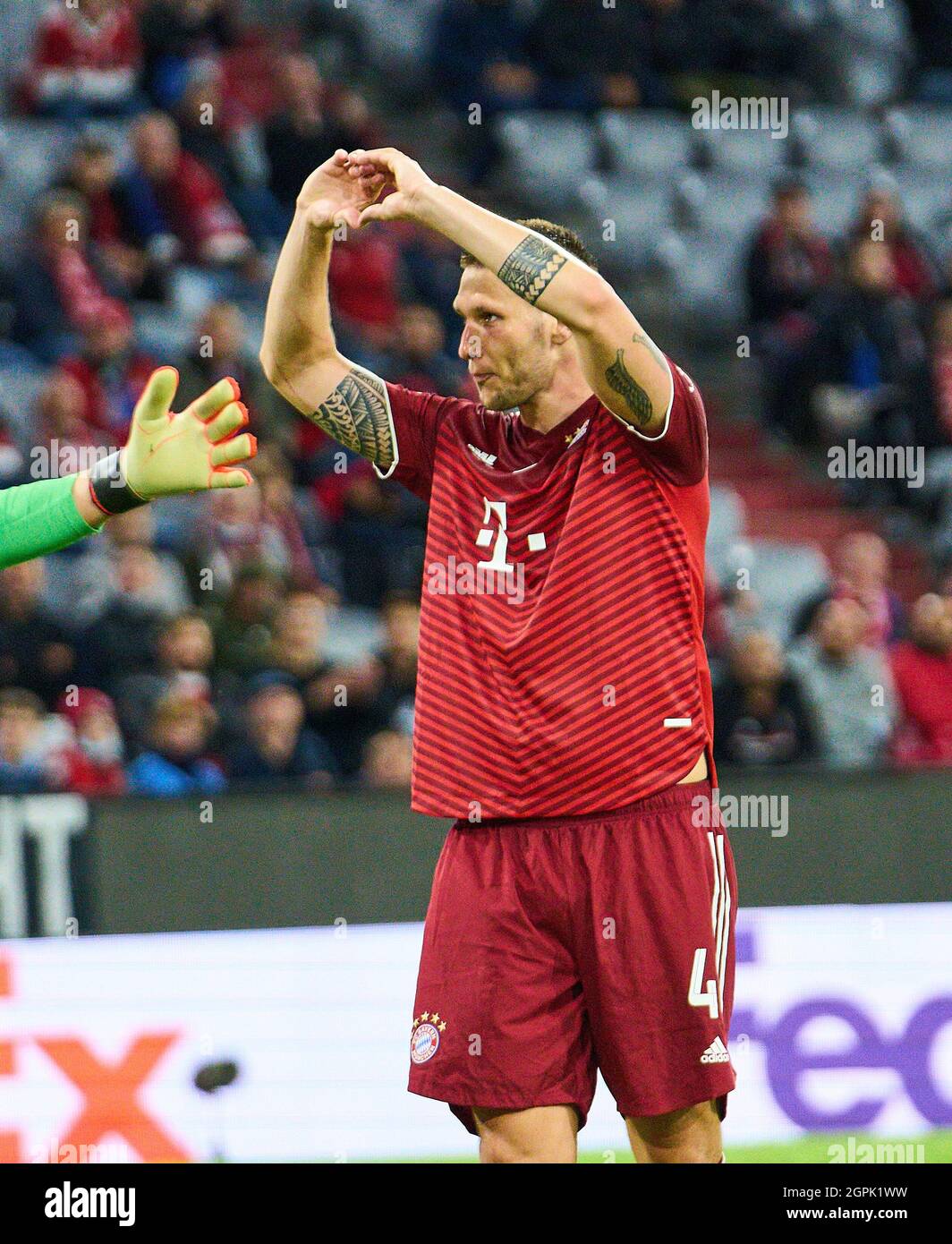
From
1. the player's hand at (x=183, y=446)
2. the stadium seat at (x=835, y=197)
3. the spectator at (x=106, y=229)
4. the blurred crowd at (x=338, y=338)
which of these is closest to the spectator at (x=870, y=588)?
the blurred crowd at (x=338, y=338)

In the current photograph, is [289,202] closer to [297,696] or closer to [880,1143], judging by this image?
[297,696]

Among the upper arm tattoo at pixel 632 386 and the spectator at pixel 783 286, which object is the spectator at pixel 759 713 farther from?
the upper arm tattoo at pixel 632 386

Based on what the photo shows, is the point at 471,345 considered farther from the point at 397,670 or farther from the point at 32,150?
the point at 32,150

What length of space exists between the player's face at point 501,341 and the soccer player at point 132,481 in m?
0.64

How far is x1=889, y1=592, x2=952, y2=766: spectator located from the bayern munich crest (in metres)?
4.74

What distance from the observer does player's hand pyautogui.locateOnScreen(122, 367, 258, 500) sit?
12.0 ft

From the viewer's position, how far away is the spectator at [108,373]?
29.7 ft

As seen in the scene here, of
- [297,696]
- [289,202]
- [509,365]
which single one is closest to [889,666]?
[297,696]

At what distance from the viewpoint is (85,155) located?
9.81m

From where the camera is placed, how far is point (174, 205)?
1004 cm

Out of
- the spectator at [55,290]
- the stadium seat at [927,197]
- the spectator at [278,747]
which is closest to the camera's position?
the spectator at [278,747]

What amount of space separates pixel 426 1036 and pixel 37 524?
1.30 metres

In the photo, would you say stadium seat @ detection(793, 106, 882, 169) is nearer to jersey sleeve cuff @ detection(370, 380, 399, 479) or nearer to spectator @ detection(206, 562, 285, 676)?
spectator @ detection(206, 562, 285, 676)

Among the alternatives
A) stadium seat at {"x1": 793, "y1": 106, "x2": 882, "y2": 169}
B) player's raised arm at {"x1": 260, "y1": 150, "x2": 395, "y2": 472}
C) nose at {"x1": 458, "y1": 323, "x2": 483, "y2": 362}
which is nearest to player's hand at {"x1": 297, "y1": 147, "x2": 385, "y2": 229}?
Answer: player's raised arm at {"x1": 260, "y1": 150, "x2": 395, "y2": 472}
